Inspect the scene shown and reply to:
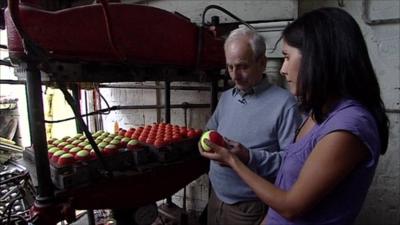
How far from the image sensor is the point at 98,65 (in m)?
1.11

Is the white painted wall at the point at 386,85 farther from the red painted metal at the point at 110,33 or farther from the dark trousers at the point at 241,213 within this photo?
the red painted metal at the point at 110,33

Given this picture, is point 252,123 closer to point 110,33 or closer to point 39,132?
point 110,33

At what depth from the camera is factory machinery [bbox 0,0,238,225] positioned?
90 centimetres

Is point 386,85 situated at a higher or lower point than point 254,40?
lower

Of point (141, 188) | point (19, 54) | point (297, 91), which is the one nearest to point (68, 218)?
point (141, 188)

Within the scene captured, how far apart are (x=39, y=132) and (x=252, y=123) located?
0.85 metres

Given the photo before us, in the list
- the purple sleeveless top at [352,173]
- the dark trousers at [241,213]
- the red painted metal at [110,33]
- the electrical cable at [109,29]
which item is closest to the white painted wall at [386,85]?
the dark trousers at [241,213]

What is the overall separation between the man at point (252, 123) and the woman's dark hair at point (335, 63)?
508mm

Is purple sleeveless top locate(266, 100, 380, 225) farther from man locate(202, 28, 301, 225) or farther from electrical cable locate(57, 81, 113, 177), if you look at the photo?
electrical cable locate(57, 81, 113, 177)

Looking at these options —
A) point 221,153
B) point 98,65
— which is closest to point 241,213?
point 221,153

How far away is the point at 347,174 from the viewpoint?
2.04ft

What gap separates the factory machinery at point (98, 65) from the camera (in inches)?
35.4

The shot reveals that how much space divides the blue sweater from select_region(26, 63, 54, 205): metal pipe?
2.39 feet

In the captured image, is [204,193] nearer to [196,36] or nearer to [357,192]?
[196,36]
